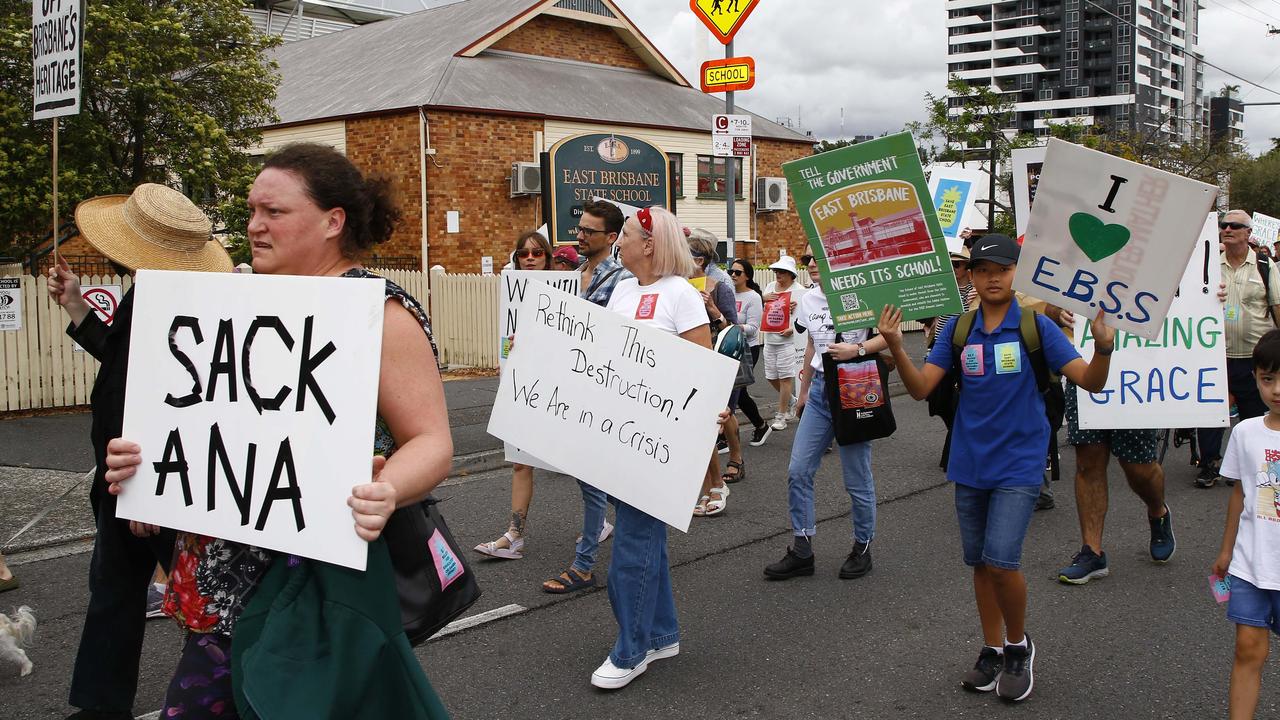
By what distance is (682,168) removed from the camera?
1109 inches

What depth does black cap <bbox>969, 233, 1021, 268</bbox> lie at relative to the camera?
432 centimetres

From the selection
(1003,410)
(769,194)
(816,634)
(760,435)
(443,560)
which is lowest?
(816,634)

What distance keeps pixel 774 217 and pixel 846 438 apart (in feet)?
84.4

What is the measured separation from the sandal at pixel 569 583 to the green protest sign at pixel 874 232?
2.13 meters

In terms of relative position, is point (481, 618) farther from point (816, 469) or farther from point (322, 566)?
point (322, 566)

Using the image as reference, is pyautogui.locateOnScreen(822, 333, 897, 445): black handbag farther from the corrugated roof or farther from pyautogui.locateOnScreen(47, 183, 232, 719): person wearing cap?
the corrugated roof

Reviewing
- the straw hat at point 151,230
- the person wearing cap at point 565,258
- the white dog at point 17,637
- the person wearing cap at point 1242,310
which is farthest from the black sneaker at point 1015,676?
the person wearing cap at point 1242,310

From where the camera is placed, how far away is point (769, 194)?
30125 millimetres

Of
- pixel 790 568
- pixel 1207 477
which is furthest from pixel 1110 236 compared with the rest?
pixel 1207 477

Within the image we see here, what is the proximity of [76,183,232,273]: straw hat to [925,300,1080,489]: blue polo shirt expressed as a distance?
3106mm

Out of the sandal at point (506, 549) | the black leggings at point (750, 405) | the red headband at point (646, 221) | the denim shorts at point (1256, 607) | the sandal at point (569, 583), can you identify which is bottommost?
the sandal at point (569, 583)

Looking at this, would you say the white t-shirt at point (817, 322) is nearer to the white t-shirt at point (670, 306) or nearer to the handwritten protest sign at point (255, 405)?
the white t-shirt at point (670, 306)

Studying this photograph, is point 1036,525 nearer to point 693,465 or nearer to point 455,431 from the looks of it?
point 693,465

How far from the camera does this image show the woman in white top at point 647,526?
4.45 m
